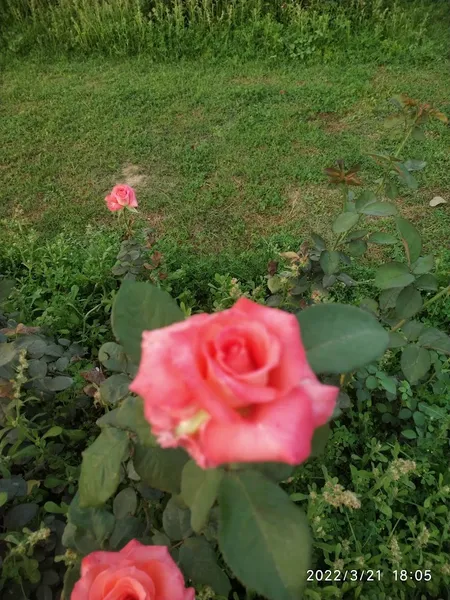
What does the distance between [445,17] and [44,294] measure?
486 centimetres

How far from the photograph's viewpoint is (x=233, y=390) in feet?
1.90

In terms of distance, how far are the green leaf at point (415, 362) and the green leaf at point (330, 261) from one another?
46 centimetres

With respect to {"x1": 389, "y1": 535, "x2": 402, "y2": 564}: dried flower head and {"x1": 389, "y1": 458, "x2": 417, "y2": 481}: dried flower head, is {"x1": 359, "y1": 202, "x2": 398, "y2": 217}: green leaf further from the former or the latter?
{"x1": 389, "y1": 535, "x2": 402, "y2": 564}: dried flower head

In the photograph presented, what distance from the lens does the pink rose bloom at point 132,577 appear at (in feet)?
2.83

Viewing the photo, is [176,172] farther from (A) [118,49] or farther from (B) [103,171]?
(A) [118,49]

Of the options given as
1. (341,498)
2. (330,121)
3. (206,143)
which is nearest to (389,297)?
(341,498)

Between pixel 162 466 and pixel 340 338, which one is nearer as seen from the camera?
pixel 340 338

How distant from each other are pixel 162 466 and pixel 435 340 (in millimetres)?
976

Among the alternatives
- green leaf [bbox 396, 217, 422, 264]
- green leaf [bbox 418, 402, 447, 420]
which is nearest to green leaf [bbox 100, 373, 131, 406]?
green leaf [bbox 396, 217, 422, 264]

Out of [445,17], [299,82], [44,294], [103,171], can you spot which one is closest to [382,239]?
[44,294]

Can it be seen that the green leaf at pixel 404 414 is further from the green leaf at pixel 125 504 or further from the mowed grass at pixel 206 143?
the mowed grass at pixel 206 143

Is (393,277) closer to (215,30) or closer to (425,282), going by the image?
(425,282)

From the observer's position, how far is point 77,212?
3.37m

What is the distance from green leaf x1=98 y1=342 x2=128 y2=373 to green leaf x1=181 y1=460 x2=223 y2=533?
50 centimetres
